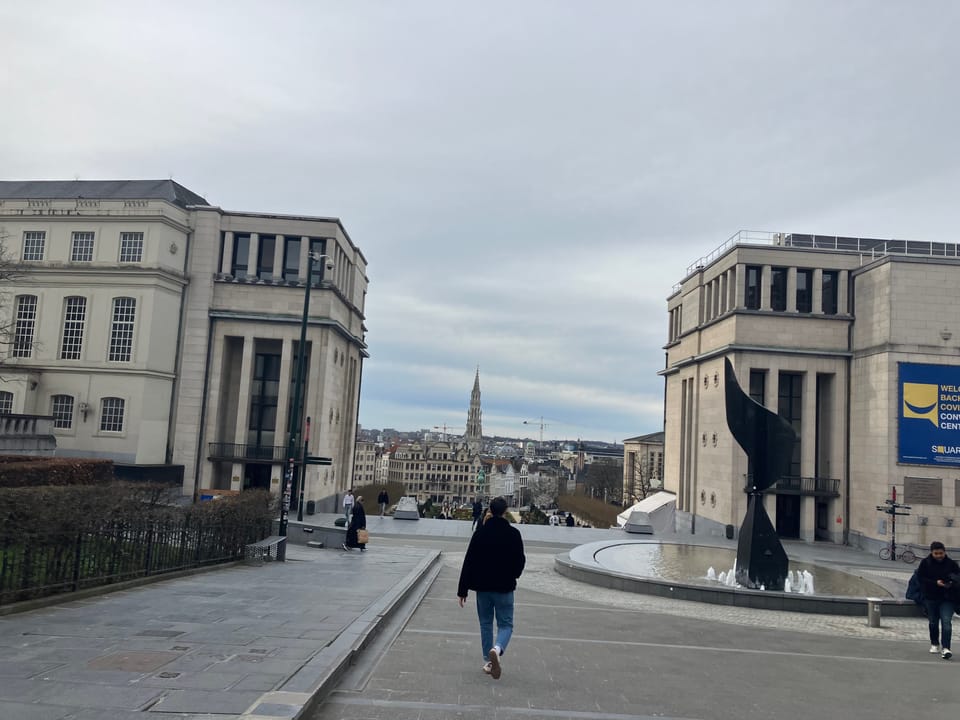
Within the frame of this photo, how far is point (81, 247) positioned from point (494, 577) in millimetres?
38589

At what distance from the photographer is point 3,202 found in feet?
130

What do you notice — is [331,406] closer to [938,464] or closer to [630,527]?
[630,527]

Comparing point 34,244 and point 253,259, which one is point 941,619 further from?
point 34,244

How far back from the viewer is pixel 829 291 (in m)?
39.4

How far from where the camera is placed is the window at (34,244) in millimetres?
38656

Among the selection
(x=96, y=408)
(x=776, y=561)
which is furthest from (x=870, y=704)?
(x=96, y=408)

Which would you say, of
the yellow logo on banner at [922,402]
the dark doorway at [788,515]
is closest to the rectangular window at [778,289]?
the yellow logo on banner at [922,402]

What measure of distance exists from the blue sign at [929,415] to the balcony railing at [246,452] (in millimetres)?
30843

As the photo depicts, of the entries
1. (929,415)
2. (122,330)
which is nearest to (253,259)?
(122,330)

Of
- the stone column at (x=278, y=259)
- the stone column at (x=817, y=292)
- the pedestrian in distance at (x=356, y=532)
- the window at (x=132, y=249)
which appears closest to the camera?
the pedestrian in distance at (x=356, y=532)

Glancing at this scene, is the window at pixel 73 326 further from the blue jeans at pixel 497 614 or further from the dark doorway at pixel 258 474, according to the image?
the blue jeans at pixel 497 614

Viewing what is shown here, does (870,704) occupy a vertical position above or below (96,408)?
below

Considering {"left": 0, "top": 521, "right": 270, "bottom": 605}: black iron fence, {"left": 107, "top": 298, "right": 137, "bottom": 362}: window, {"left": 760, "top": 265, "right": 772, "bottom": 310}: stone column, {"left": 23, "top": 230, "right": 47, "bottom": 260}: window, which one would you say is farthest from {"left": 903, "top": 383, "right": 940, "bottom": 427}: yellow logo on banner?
{"left": 23, "top": 230, "right": 47, "bottom": 260}: window

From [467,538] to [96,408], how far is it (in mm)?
20827
